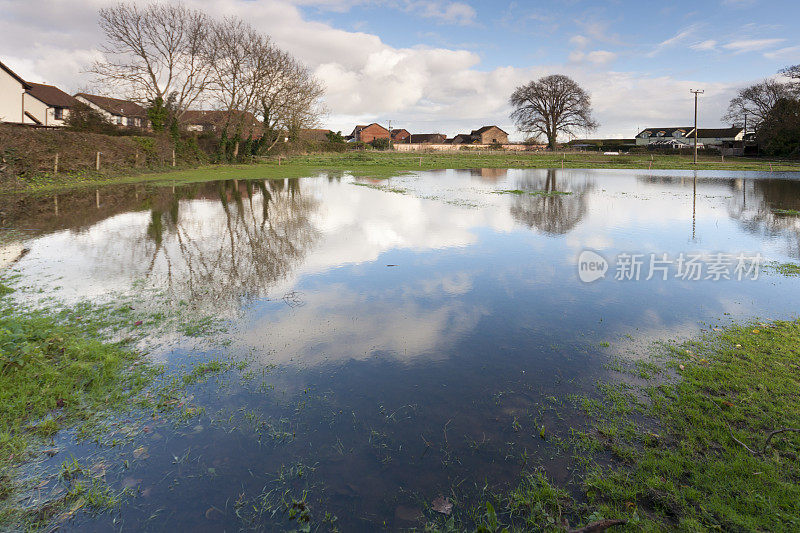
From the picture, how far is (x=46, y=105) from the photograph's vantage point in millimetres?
47500

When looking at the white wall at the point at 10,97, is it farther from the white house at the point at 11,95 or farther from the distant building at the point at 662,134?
the distant building at the point at 662,134

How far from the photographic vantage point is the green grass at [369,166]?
26.9 m

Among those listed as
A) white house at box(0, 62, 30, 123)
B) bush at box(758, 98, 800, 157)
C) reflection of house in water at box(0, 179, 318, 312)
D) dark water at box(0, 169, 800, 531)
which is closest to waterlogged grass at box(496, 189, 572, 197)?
dark water at box(0, 169, 800, 531)

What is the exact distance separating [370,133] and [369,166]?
68.5 meters

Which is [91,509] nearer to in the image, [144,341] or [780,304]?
[144,341]

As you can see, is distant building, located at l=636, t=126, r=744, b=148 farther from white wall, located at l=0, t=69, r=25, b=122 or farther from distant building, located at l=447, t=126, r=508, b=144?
white wall, located at l=0, t=69, r=25, b=122

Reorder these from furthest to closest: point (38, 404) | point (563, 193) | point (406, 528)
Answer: point (563, 193)
point (38, 404)
point (406, 528)

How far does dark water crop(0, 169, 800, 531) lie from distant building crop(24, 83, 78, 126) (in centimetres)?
4127

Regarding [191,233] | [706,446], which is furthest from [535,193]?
[706,446]

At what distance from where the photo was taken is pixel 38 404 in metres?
4.25

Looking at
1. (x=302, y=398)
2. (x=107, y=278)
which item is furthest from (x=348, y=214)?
(x=302, y=398)

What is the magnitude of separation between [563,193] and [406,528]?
24.6 metres

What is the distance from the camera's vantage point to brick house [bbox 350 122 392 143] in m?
115

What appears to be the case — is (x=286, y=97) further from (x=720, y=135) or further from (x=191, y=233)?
(x=720, y=135)
